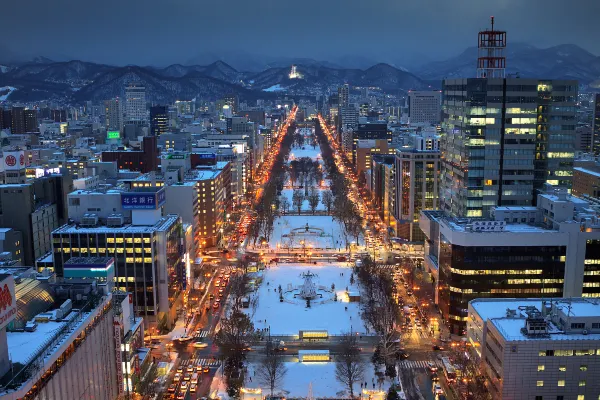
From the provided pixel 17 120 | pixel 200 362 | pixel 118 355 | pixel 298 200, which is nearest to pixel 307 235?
pixel 298 200

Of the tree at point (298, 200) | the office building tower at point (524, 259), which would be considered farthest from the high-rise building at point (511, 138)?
the tree at point (298, 200)

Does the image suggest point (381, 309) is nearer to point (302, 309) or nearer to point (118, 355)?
point (302, 309)

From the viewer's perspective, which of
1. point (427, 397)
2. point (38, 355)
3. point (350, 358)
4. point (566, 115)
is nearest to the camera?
point (38, 355)

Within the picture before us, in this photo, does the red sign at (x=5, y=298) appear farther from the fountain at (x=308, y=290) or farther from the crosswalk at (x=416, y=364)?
the fountain at (x=308, y=290)

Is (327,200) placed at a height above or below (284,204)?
above

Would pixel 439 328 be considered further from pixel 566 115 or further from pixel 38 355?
pixel 38 355

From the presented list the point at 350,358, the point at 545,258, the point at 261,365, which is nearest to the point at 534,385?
the point at 350,358
